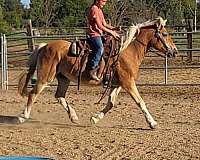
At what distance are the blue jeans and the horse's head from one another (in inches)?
34.7

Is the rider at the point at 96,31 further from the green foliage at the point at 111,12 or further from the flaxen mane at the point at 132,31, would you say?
the green foliage at the point at 111,12

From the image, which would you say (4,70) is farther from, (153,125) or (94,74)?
(153,125)

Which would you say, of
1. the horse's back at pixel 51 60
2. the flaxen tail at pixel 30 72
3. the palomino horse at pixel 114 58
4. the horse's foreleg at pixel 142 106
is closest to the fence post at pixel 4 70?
the flaxen tail at pixel 30 72

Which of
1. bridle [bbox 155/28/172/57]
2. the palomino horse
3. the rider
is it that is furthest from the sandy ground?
bridle [bbox 155/28/172/57]

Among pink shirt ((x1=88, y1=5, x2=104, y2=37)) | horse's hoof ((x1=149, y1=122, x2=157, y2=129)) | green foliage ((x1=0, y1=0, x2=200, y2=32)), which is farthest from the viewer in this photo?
green foliage ((x1=0, y1=0, x2=200, y2=32))

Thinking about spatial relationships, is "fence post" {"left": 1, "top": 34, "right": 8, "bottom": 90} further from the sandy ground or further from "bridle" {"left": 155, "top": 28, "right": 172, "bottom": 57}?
"bridle" {"left": 155, "top": 28, "right": 172, "bottom": 57}

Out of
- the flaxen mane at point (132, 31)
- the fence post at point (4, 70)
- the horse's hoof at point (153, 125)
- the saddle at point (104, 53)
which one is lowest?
the fence post at point (4, 70)

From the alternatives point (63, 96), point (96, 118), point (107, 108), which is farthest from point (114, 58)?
point (63, 96)

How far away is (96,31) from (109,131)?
1563mm

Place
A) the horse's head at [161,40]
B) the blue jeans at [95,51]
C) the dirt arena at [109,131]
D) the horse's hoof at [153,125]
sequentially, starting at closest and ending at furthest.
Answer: the dirt arena at [109,131] < the horse's hoof at [153,125] < the blue jeans at [95,51] < the horse's head at [161,40]

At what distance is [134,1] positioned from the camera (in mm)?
28750

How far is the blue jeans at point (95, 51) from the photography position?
8.36 metres

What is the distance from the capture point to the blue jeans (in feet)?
27.4

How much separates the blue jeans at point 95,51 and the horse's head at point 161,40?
88cm
